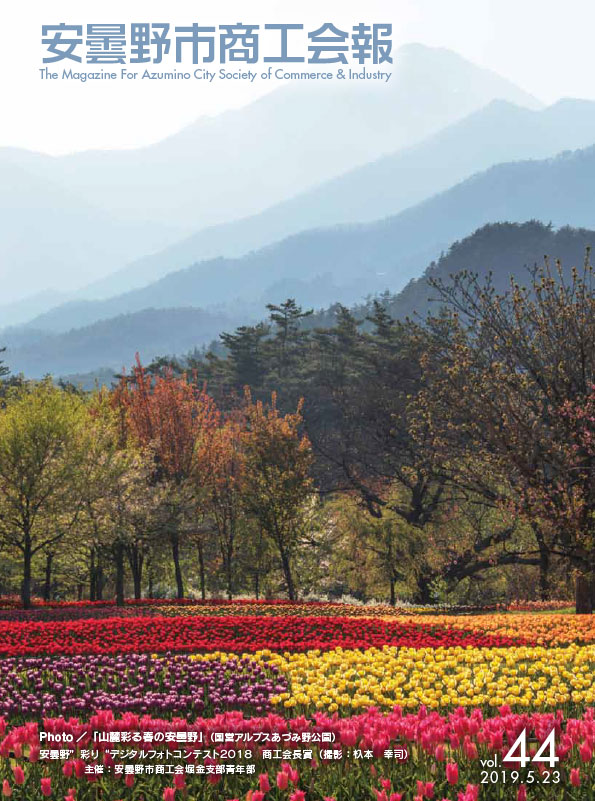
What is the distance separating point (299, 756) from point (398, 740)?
0.76 metres

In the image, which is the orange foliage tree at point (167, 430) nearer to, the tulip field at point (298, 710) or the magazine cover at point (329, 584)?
the magazine cover at point (329, 584)

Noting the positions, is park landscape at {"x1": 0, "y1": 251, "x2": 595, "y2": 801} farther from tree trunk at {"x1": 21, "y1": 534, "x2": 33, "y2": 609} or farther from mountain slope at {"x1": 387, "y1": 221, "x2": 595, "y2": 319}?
mountain slope at {"x1": 387, "y1": 221, "x2": 595, "y2": 319}

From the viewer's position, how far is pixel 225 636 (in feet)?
47.6

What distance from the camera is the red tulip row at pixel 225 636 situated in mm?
12773

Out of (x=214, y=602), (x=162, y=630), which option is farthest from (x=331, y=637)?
(x=214, y=602)

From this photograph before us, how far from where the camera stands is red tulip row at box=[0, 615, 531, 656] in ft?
41.9

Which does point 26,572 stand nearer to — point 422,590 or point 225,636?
point 225,636

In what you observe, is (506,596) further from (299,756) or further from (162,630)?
(299,756)

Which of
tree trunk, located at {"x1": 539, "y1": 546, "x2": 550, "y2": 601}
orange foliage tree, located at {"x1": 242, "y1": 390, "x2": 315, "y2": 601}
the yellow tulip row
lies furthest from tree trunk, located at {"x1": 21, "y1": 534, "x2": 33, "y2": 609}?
tree trunk, located at {"x1": 539, "y1": 546, "x2": 550, "y2": 601}

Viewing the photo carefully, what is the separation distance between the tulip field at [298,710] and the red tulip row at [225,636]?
52mm

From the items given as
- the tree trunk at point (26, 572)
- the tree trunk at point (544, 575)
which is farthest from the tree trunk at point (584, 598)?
the tree trunk at point (26, 572)

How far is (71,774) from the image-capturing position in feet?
17.6

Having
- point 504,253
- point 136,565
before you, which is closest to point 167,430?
point 136,565

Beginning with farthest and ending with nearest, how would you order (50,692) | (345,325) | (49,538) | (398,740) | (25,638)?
(345,325)
(49,538)
(25,638)
(50,692)
(398,740)
